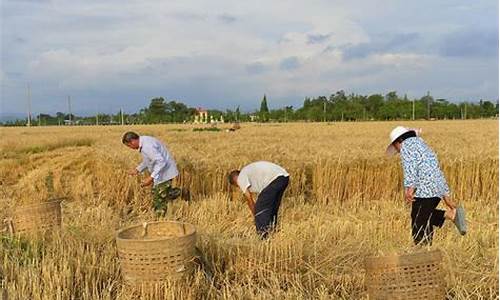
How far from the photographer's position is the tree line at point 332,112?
75500mm

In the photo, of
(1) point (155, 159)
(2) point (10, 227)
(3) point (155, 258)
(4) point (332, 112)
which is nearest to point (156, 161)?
(1) point (155, 159)

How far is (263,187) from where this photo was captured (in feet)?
22.1

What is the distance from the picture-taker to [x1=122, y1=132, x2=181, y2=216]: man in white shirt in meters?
8.02

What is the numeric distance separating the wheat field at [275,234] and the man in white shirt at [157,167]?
0.92ft

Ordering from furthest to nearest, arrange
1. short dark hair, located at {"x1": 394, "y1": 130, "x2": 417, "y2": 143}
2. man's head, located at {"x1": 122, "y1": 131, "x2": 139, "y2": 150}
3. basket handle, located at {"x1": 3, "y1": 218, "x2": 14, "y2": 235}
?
man's head, located at {"x1": 122, "y1": 131, "x2": 139, "y2": 150}, short dark hair, located at {"x1": 394, "y1": 130, "x2": 417, "y2": 143}, basket handle, located at {"x1": 3, "y1": 218, "x2": 14, "y2": 235}

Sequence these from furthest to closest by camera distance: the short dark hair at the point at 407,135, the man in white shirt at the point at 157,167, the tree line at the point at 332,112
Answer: the tree line at the point at 332,112 < the man in white shirt at the point at 157,167 < the short dark hair at the point at 407,135

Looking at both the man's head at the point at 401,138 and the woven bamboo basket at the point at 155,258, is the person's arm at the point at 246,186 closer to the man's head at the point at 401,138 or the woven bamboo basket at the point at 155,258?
the man's head at the point at 401,138

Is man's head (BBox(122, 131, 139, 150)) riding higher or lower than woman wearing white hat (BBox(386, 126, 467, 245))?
higher

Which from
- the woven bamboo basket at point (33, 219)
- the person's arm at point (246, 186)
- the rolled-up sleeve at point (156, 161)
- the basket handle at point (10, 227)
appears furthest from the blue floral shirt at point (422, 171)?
the basket handle at point (10, 227)

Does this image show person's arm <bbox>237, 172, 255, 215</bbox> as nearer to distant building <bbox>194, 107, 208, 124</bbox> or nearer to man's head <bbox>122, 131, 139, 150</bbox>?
man's head <bbox>122, 131, 139, 150</bbox>

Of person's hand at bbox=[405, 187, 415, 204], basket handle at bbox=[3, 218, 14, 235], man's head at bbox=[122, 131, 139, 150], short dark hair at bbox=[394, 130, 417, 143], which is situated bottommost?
basket handle at bbox=[3, 218, 14, 235]

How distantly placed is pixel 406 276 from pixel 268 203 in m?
2.81

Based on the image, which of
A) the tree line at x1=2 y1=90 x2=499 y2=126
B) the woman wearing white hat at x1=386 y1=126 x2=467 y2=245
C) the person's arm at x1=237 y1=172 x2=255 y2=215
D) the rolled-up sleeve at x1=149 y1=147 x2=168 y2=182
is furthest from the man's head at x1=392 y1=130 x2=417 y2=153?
the tree line at x1=2 y1=90 x2=499 y2=126

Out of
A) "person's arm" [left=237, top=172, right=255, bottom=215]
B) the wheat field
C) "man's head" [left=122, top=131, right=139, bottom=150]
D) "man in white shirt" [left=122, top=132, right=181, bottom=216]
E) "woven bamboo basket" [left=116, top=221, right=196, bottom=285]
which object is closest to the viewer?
"woven bamboo basket" [left=116, top=221, right=196, bottom=285]
